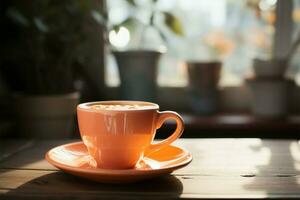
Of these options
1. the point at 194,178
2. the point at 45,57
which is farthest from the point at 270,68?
the point at 194,178

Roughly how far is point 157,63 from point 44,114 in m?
0.44

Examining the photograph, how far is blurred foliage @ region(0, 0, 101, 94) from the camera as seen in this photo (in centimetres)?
133

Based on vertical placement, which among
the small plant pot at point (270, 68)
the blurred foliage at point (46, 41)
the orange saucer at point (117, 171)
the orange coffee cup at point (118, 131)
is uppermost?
the blurred foliage at point (46, 41)

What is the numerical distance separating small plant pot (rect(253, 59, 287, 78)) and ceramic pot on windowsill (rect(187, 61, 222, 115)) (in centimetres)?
14

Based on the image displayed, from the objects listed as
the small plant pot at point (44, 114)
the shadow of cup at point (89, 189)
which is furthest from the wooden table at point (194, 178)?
the small plant pot at point (44, 114)

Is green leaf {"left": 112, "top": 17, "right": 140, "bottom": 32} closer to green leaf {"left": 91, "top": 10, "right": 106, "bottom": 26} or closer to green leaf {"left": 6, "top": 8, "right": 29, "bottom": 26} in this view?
green leaf {"left": 91, "top": 10, "right": 106, "bottom": 26}

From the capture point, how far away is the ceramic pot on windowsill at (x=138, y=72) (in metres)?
1.44

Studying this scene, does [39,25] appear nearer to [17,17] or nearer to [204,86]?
[17,17]

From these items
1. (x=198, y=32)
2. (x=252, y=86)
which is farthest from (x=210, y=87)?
(x=198, y=32)

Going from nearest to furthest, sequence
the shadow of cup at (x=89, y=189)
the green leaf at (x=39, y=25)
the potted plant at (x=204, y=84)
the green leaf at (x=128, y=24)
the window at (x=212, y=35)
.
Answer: the shadow of cup at (x=89, y=189) < the green leaf at (x=39, y=25) < the green leaf at (x=128, y=24) < the potted plant at (x=204, y=84) < the window at (x=212, y=35)

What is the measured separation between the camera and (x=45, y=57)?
1.35m

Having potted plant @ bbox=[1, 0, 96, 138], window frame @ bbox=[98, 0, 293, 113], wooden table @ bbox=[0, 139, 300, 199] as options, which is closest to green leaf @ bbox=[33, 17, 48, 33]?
potted plant @ bbox=[1, 0, 96, 138]

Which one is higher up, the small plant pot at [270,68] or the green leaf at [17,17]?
the green leaf at [17,17]

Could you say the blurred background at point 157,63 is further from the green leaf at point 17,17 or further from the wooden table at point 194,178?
the wooden table at point 194,178
